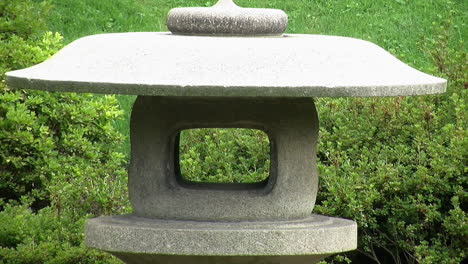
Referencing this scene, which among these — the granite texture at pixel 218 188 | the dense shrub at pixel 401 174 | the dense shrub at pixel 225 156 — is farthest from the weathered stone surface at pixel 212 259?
the dense shrub at pixel 225 156

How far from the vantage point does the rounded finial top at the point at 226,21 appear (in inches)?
166

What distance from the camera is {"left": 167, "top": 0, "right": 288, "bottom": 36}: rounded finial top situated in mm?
4207

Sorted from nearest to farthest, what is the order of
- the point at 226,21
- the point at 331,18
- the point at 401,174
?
the point at 226,21, the point at 401,174, the point at 331,18

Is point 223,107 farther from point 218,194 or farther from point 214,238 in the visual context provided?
point 214,238

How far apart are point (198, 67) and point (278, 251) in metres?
0.85

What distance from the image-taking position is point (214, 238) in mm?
3928

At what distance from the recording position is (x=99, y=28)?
35.3 feet

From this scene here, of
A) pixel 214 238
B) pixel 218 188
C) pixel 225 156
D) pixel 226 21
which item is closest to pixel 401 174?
pixel 225 156

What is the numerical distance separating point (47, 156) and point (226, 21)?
2758 mm

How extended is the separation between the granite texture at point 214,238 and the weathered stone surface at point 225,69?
663 millimetres

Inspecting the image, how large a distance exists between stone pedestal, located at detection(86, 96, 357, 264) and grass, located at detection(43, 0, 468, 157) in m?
5.99

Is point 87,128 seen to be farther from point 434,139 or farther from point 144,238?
point 144,238

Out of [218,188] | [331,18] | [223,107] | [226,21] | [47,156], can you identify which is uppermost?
[226,21]

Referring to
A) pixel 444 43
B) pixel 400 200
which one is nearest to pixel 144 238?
pixel 400 200
